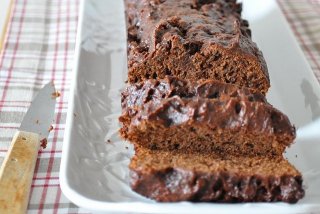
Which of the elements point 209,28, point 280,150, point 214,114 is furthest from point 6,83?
point 280,150

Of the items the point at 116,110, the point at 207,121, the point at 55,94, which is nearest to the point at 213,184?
the point at 207,121

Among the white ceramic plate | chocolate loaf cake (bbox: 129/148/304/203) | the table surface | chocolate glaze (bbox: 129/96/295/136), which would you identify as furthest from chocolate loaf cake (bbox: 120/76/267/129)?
the table surface

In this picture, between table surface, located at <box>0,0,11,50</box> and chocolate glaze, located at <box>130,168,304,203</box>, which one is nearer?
chocolate glaze, located at <box>130,168,304,203</box>

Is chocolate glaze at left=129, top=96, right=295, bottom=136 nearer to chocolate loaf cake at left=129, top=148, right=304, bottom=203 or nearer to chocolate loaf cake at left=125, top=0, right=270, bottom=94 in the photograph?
chocolate loaf cake at left=129, top=148, right=304, bottom=203

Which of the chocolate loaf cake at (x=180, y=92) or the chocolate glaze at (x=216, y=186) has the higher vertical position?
the chocolate loaf cake at (x=180, y=92)

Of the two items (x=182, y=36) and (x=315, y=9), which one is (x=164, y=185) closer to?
(x=182, y=36)

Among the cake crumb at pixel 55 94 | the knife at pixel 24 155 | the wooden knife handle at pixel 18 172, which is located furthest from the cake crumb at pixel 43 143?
the cake crumb at pixel 55 94

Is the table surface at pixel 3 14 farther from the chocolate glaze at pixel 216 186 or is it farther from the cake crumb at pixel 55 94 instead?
the chocolate glaze at pixel 216 186
